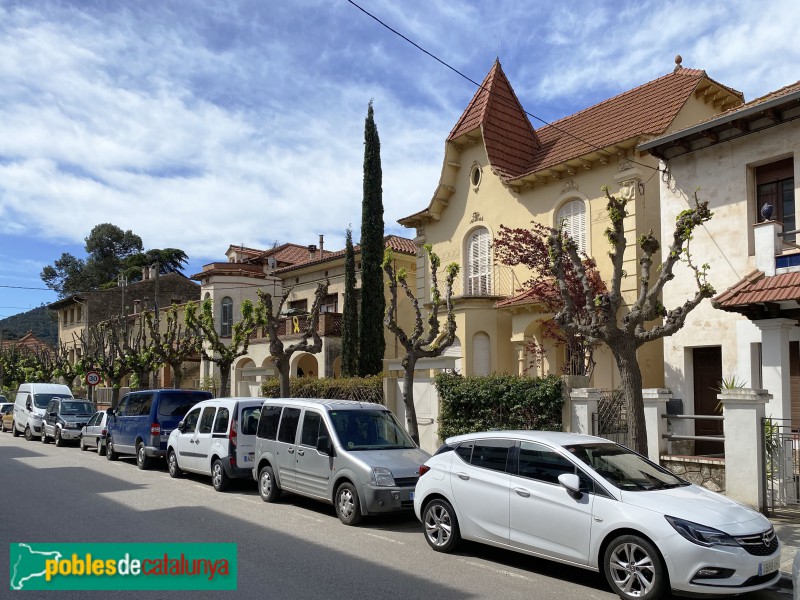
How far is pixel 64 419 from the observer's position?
82.5ft

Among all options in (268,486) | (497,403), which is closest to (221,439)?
(268,486)

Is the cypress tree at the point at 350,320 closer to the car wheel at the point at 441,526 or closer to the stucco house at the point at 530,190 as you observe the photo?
the stucco house at the point at 530,190

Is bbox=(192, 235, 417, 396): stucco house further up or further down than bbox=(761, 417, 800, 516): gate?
further up

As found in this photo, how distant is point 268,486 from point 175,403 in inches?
238

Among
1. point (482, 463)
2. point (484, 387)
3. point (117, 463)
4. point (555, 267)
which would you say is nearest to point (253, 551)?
point (482, 463)

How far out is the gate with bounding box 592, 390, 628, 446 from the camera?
1402cm

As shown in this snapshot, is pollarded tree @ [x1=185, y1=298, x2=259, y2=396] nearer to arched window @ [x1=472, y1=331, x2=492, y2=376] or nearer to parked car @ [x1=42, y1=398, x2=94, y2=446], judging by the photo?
parked car @ [x1=42, y1=398, x2=94, y2=446]

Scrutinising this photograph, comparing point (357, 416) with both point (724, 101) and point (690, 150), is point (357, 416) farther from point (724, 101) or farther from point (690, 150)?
point (724, 101)

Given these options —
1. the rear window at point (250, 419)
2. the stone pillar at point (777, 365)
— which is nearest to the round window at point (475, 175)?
the stone pillar at point (777, 365)

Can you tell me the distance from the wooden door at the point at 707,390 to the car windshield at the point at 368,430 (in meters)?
7.41

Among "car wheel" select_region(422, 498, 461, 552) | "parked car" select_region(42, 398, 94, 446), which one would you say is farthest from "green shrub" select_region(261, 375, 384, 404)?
"car wheel" select_region(422, 498, 461, 552)

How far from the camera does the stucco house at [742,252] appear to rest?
13.5 meters

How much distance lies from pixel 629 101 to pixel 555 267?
42.0 feet

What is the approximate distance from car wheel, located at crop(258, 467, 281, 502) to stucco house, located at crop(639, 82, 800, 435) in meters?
8.69
